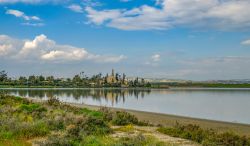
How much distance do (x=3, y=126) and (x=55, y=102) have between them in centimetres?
1629

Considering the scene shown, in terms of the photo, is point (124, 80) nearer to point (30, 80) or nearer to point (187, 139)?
point (30, 80)

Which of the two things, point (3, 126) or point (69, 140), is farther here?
point (3, 126)

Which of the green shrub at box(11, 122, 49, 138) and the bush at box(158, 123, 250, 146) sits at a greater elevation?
the green shrub at box(11, 122, 49, 138)

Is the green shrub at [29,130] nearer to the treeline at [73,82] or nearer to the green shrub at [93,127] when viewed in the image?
the green shrub at [93,127]

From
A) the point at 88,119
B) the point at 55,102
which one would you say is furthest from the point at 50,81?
the point at 88,119

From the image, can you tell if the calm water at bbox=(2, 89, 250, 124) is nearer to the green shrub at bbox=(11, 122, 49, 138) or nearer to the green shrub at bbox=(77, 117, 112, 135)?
the green shrub at bbox=(77, 117, 112, 135)

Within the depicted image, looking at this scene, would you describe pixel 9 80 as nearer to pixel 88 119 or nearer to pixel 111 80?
pixel 111 80

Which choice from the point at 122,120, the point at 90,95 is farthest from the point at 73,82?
the point at 122,120

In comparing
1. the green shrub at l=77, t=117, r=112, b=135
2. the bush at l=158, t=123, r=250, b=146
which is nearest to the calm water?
the bush at l=158, t=123, r=250, b=146

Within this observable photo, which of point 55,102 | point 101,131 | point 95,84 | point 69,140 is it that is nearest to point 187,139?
point 101,131

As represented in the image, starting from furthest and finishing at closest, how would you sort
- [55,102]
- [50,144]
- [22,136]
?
[55,102] < [22,136] < [50,144]

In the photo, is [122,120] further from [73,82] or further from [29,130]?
[73,82]

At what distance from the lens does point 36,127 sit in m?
16.7

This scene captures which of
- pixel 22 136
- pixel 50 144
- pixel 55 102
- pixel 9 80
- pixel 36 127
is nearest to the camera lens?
pixel 50 144
